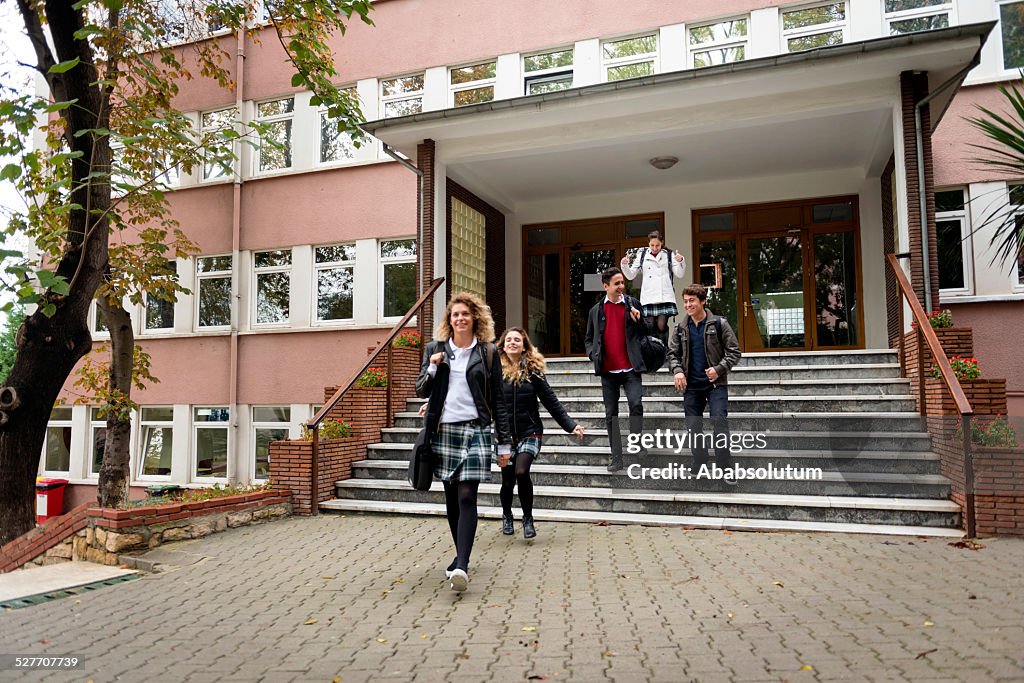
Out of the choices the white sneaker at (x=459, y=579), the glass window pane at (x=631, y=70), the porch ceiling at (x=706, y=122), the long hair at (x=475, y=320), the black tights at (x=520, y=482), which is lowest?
the white sneaker at (x=459, y=579)

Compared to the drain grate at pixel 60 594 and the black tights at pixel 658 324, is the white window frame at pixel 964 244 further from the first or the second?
the drain grate at pixel 60 594

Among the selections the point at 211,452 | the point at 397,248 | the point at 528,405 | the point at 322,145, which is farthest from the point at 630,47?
the point at 211,452

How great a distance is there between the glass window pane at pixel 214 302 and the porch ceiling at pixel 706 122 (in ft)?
22.5

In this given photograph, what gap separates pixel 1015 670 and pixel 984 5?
11575 millimetres

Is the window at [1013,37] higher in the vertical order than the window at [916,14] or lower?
lower

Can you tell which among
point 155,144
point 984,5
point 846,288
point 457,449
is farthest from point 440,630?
point 984,5

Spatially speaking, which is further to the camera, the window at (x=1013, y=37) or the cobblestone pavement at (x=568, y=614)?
the window at (x=1013, y=37)

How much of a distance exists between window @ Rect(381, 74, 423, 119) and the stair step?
957 cm

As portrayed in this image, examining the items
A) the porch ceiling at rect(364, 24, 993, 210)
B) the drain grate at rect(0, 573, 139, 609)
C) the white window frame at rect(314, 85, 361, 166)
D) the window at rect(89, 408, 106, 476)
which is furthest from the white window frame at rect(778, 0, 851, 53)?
the window at rect(89, 408, 106, 476)

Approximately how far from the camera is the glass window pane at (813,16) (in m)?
12.4

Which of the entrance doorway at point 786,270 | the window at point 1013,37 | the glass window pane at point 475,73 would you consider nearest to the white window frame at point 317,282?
the glass window pane at point 475,73

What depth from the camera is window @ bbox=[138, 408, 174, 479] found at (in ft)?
53.8

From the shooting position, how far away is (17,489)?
26.6 feet

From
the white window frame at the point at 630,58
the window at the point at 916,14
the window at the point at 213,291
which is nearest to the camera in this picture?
the window at the point at 916,14
